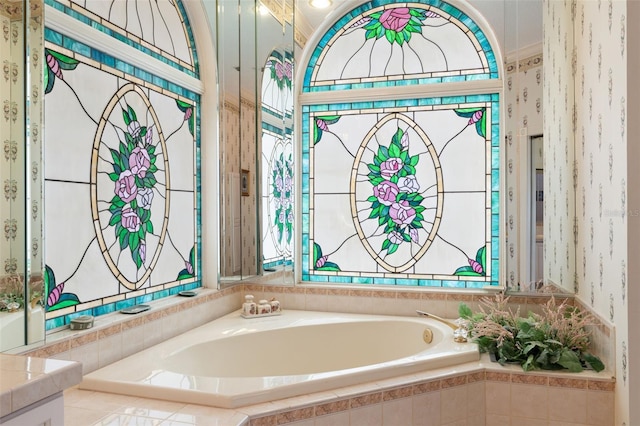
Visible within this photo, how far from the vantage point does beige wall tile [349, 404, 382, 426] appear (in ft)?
6.08

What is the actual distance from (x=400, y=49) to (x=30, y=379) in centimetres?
282

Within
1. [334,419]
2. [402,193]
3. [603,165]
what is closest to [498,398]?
[334,419]

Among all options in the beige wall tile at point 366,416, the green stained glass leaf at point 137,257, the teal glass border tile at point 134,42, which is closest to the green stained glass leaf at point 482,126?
the teal glass border tile at point 134,42

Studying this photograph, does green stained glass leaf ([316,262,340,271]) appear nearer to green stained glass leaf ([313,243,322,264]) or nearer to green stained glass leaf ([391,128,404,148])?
green stained glass leaf ([313,243,322,264])

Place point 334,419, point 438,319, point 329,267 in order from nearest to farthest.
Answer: point 334,419, point 438,319, point 329,267

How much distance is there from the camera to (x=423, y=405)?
2.02m

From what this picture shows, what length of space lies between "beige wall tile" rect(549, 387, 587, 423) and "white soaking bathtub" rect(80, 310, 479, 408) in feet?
1.18

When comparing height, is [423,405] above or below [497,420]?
above

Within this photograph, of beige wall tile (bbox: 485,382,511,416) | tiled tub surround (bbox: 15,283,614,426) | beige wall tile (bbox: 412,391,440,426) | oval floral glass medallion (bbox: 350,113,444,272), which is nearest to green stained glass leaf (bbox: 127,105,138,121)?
tiled tub surround (bbox: 15,283,614,426)

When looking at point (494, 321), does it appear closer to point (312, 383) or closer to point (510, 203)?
point (510, 203)

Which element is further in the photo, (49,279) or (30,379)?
(49,279)

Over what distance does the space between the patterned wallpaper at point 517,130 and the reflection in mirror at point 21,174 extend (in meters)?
2.35

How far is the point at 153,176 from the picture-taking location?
2.50 metres

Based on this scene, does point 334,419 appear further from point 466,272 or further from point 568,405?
point 466,272
